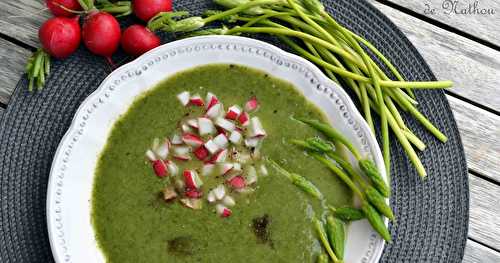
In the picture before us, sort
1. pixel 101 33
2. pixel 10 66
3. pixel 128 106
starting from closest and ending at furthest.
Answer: pixel 101 33, pixel 128 106, pixel 10 66

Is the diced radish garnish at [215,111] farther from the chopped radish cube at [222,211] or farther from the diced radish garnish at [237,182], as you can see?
the chopped radish cube at [222,211]

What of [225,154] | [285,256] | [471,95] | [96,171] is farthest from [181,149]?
[471,95]

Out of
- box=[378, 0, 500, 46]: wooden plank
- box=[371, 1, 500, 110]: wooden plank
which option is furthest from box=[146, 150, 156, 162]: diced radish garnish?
box=[378, 0, 500, 46]: wooden plank

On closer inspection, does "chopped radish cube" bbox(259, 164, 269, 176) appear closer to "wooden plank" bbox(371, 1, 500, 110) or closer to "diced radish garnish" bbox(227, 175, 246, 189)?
"diced radish garnish" bbox(227, 175, 246, 189)

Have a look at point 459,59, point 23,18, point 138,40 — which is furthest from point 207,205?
point 459,59

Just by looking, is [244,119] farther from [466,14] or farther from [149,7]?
[466,14]

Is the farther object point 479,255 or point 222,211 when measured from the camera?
point 479,255

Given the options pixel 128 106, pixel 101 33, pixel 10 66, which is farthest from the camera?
pixel 10 66
